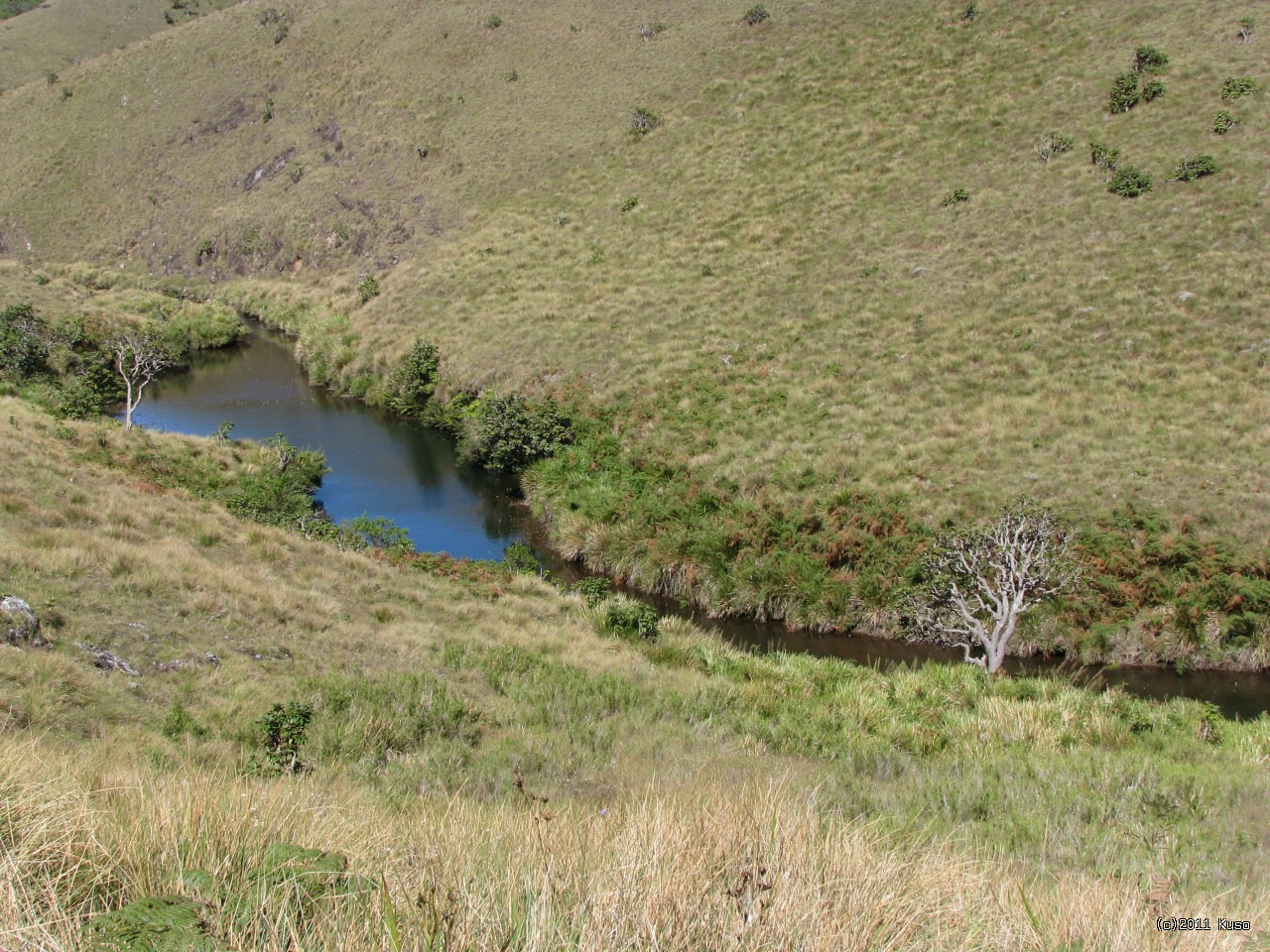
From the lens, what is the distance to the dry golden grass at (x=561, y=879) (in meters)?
2.98

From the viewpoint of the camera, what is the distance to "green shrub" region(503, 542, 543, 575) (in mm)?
22906

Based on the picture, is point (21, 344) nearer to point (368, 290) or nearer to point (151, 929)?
point (368, 290)

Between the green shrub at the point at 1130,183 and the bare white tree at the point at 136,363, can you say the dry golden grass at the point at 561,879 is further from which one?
the green shrub at the point at 1130,183

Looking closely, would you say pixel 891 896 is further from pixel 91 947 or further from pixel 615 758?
pixel 615 758

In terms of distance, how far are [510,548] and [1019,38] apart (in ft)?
123

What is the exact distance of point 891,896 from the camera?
11.4 ft

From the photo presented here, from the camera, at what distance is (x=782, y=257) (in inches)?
1438

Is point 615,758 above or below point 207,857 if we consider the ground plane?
below

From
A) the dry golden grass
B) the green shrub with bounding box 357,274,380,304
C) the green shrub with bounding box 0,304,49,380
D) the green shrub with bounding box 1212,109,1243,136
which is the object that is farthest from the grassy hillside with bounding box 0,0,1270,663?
the dry golden grass

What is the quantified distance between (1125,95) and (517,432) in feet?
93.7

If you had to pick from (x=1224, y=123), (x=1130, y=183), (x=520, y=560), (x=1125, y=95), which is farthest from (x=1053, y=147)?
(x=520, y=560)

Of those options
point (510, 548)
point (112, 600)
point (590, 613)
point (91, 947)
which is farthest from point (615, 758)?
point (510, 548)

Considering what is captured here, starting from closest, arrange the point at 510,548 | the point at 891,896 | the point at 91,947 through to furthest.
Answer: the point at 91,947
the point at 891,896
the point at 510,548

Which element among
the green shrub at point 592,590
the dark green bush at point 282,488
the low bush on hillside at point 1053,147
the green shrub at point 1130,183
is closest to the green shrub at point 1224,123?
the green shrub at point 1130,183
